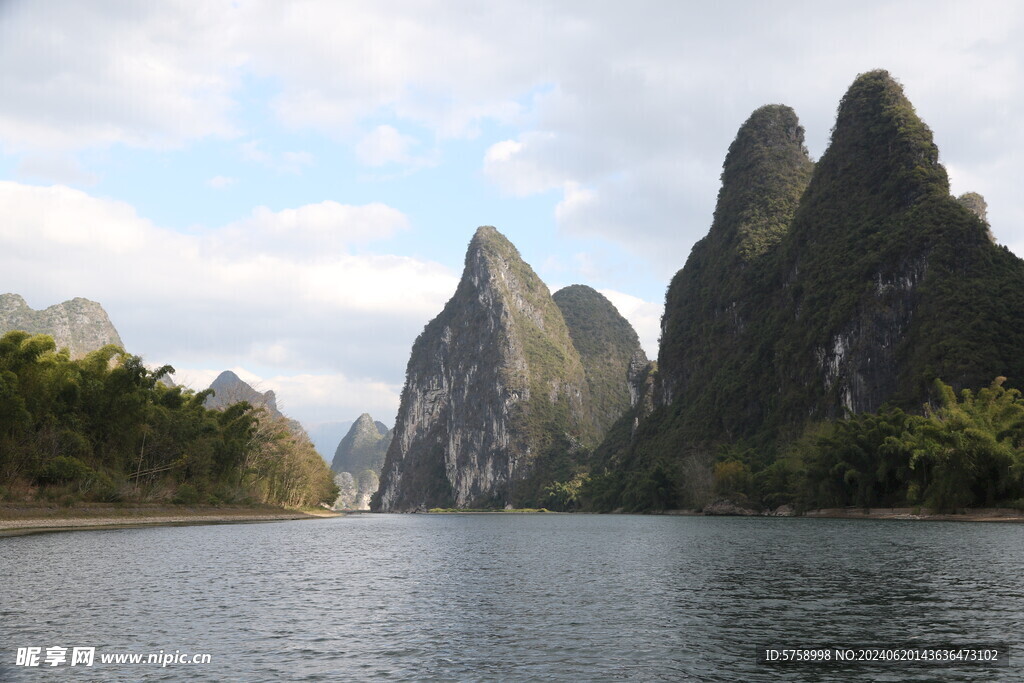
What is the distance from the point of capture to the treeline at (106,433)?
59.9 metres

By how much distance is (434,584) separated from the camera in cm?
3173

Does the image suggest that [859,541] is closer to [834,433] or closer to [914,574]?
[914,574]

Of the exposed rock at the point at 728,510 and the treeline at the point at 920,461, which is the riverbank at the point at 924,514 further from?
the exposed rock at the point at 728,510

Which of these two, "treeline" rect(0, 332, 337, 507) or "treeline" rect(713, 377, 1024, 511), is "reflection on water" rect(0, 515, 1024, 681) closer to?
"treeline" rect(0, 332, 337, 507)

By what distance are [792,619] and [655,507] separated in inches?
5589

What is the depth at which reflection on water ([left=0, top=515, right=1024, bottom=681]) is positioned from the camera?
16.5m

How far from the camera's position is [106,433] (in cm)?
7250

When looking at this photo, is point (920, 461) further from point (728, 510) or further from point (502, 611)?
point (502, 611)

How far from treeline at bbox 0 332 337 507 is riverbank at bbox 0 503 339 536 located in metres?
1.04

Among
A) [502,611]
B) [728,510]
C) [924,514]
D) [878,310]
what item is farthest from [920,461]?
[878,310]

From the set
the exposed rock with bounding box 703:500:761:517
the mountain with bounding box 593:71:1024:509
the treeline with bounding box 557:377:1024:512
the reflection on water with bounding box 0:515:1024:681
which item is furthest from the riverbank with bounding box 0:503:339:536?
the mountain with bounding box 593:71:1024:509

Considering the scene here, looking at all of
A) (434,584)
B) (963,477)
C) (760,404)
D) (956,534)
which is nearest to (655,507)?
(760,404)

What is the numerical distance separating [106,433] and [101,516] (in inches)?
363

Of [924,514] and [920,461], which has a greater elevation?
[920,461]
